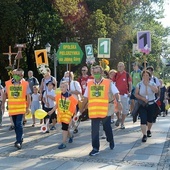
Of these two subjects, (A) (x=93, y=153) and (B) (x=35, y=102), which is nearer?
(A) (x=93, y=153)

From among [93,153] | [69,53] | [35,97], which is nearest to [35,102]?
[35,97]

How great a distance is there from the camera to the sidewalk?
6402mm

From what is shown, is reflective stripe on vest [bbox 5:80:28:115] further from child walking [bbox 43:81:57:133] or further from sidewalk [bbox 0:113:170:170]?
child walking [bbox 43:81:57:133]

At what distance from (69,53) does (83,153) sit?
3.49m

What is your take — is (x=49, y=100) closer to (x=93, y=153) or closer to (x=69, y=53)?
(x=69, y=53)

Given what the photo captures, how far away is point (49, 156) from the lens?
712cm

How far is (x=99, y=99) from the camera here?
7.38 metres

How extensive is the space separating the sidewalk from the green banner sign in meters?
1.99

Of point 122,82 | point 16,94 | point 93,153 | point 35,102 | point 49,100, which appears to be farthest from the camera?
point 35,102

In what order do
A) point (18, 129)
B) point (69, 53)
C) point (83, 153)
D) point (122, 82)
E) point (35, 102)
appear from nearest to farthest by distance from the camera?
point (83, 153) < point (18, 129) < point (69, 53) < point (122, 82) < point (35, 102)

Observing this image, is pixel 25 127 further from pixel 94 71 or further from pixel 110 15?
pixel 110 15

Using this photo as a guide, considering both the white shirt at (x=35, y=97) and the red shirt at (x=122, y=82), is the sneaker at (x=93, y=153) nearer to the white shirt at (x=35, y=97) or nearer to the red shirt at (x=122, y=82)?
the red shirt at (x=122, y=82)

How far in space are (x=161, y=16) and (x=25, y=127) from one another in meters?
36.7

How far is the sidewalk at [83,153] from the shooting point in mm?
6402
